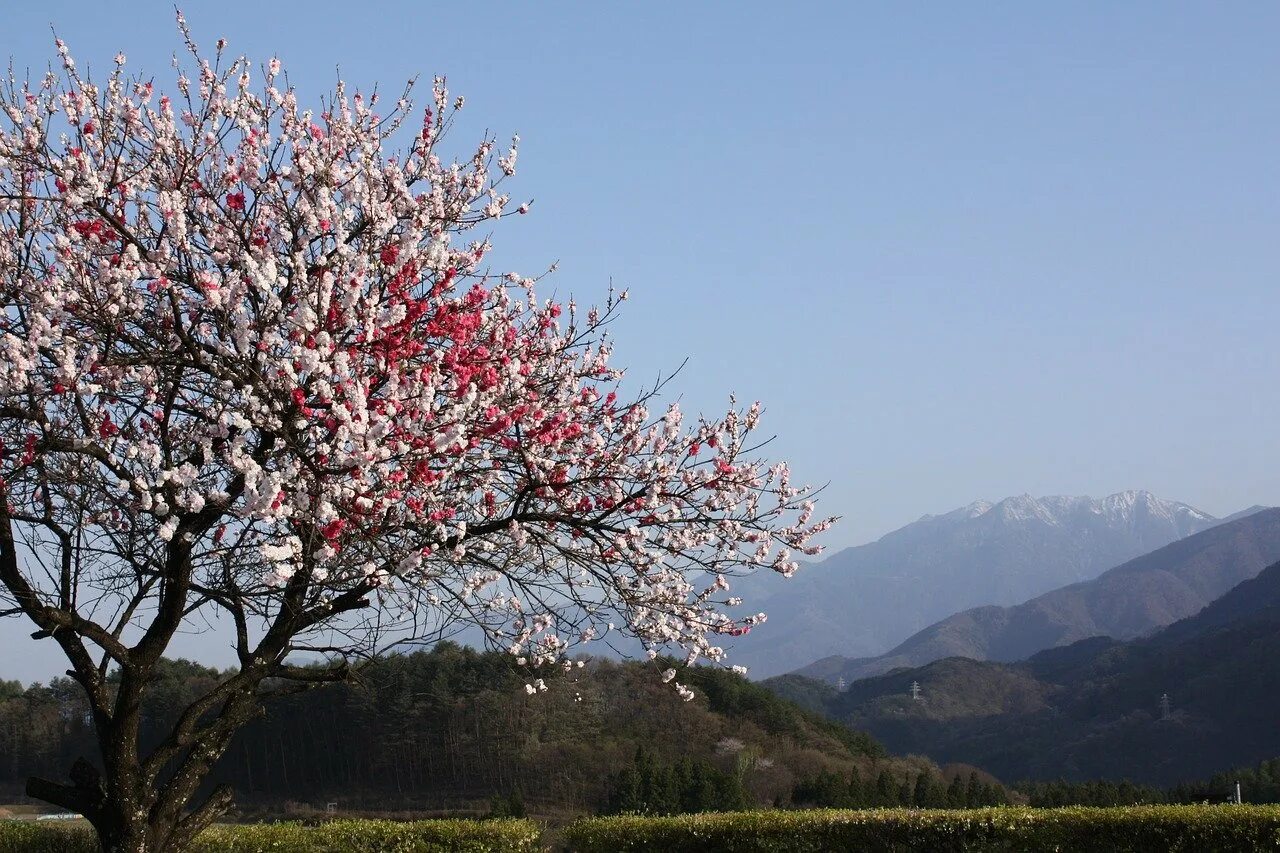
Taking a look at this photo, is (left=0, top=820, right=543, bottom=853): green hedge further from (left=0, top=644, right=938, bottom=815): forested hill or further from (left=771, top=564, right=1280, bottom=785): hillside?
(left=771, top=564, right=1280, bottom=785): hillside

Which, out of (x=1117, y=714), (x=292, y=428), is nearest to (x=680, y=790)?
(x=292, y=428)

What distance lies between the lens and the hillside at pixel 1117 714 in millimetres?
139000

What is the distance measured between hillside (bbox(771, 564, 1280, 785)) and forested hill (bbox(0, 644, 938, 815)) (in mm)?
81829

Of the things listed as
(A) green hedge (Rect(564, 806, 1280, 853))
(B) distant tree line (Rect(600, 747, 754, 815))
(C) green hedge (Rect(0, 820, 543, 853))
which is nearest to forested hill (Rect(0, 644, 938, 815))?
(B) distant tree line (Rect(600, 747, 754, 815))

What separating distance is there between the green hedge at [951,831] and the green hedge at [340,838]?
2.00 meters

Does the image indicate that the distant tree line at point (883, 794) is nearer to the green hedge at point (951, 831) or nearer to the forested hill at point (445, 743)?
the forested hill at point (445, 743)

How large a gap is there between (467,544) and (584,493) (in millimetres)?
1307

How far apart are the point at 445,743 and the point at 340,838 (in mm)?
58581

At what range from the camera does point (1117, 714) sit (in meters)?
158

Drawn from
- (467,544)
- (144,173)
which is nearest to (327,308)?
(144,173)

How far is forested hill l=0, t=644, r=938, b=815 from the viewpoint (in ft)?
227

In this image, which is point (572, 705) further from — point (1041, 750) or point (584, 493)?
point (1041, 750)

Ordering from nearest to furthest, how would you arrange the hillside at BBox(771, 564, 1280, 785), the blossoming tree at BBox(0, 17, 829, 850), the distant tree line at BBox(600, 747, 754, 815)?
the blossoming tree at BBox(0, 17, 829, 850), the distant tree line at BBox(600, 747, 754, 815), the hillside at BBox(771, 564, 1280, 785)

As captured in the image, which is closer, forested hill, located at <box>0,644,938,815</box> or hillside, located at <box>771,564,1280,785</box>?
forested hill, located at <box>0,644,938,815</box>
